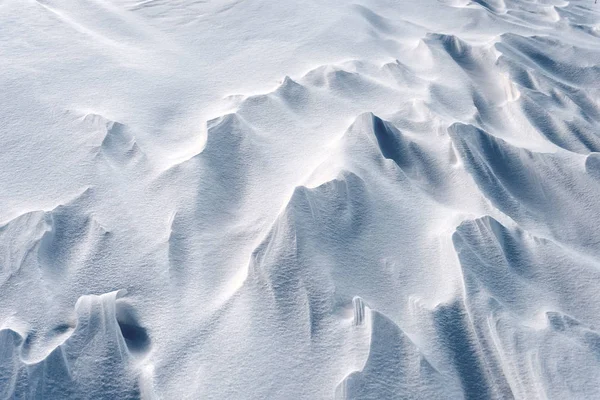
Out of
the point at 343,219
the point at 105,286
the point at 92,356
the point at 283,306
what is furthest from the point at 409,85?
the point at 92,356

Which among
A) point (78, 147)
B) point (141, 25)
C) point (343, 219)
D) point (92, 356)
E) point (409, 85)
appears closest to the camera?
point (92, 356)

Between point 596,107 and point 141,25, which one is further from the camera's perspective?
point 141,25

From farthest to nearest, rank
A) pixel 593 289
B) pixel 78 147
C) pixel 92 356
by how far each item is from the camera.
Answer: pixel 78 147 → pixel 593 289 → pixel 92 356

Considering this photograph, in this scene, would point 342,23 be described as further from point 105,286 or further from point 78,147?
point 105,286

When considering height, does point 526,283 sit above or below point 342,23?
below

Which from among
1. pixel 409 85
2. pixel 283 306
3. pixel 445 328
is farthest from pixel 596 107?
pixel 283 306

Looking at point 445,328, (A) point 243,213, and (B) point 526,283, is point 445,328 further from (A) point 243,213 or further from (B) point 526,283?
(A) point 243,213
